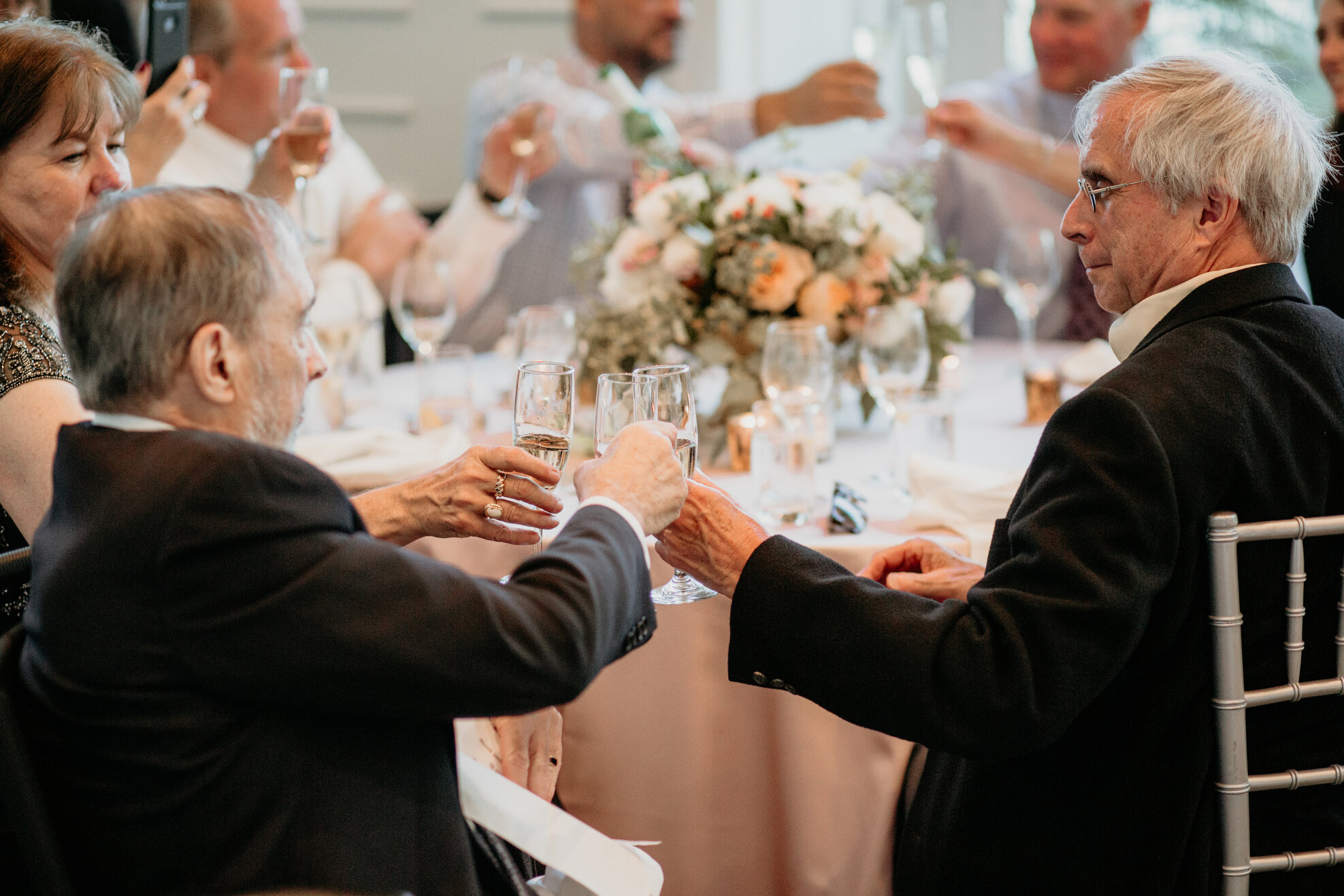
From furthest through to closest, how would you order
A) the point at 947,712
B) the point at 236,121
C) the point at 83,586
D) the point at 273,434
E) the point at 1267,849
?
the point at 236,121 < the point at 1267,849 < the point at 947,712 < the point at 273,434 < the point at 83,586

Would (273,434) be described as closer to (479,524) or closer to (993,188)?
(479,524)

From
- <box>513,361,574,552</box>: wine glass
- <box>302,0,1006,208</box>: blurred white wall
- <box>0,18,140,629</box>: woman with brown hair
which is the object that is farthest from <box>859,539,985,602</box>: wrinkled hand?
<box>302,0,1006,208</box>: blurred white wall

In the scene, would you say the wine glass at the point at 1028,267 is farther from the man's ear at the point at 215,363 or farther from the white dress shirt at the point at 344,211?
the man's ear at the point at 215,363

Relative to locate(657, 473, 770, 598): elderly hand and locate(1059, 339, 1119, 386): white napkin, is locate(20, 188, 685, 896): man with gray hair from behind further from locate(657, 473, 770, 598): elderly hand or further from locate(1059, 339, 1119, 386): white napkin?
locate(1059, 339, 1119, 386): white napkin

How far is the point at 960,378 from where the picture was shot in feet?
8.86

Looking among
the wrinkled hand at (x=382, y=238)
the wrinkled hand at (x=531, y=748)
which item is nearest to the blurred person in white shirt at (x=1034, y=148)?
the wrinkled hand at (x=382, y=238)

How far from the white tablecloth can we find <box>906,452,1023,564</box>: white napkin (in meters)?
0.06

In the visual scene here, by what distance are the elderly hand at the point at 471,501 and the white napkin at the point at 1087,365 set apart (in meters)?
1.55

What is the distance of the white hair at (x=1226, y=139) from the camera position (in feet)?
4.20

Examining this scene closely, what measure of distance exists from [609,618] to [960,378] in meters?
1.80

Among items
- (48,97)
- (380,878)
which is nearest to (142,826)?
(380,878)

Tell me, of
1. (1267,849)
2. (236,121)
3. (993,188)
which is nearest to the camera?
(1267,849)

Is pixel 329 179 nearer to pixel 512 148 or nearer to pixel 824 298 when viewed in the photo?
pixel 512 148

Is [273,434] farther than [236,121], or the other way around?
[236,121]
